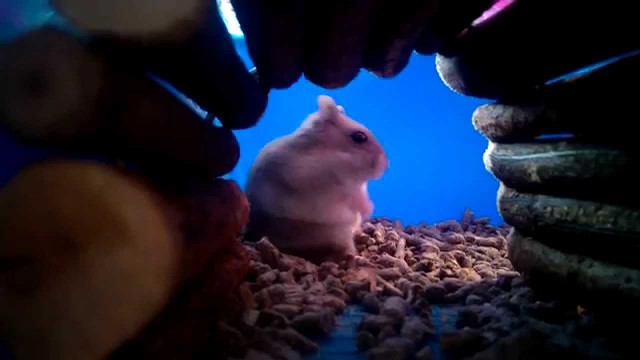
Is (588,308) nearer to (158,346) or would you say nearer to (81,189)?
(158,346)

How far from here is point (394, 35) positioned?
4.29ft

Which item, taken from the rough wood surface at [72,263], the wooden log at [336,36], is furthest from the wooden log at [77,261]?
the wooden log at [336,36]

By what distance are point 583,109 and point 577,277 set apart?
407mm

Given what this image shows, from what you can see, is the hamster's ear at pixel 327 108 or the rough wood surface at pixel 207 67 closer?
the rough wood surface at pixel 207 67

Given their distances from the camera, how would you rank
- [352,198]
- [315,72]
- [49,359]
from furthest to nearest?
[352,198] < [315,72] < [49,359]

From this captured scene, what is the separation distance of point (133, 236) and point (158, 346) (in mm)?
207

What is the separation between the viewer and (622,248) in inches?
40.8

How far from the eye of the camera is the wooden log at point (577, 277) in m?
1.02

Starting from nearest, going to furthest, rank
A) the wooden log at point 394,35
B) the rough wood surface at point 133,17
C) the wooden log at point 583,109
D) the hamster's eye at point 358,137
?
the rough wood surface at point 133,17
the wooden log at point 583,109
the wooden log at point 394,35
the hamster's eye at point 358,137

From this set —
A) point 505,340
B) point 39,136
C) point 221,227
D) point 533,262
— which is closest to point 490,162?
point 533,262

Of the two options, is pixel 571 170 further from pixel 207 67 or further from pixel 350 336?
pixel 207 67

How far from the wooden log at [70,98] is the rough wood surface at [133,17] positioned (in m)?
0.04

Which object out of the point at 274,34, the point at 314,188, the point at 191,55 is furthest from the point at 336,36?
the point at 314,188

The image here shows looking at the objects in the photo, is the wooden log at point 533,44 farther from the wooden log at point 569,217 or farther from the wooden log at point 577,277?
the wooden log at point 577,277
